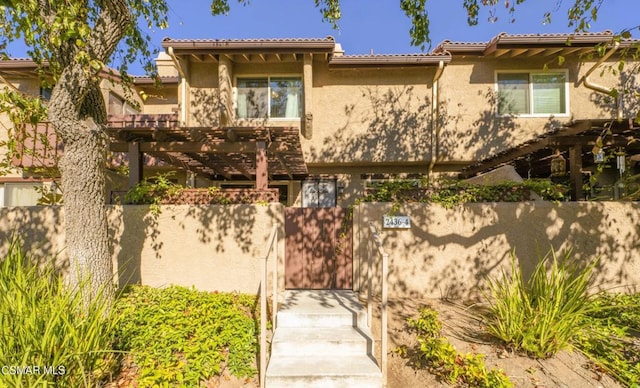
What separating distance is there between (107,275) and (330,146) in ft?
21.1

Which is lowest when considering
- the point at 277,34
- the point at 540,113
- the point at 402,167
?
the point at 402,167

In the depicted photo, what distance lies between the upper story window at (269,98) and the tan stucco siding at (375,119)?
0.74 meters

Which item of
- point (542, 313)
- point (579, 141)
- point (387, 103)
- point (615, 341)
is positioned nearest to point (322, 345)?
point (542, 313)

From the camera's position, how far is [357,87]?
9477 mm

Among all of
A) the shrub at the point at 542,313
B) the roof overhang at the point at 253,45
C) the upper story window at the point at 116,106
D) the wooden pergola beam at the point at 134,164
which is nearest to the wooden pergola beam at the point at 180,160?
the wooden pergola beam at the point at 134,164

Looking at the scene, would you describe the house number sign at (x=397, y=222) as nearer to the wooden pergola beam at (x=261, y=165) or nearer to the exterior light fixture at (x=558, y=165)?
the wooden pergola beam at (x=261, y=165)

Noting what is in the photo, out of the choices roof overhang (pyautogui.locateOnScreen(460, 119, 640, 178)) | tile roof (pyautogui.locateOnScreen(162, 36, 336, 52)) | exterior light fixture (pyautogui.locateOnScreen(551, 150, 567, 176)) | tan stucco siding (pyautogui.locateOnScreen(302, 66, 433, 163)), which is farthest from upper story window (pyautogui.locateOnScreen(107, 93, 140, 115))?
exterior light fixture (pyautogui.locateOnScreen(551, 150, 567, 176))

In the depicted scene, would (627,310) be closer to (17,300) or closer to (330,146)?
(330,146)

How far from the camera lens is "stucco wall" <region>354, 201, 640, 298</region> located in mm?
5719

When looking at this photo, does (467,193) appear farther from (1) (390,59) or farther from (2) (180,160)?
(2) (180,160)

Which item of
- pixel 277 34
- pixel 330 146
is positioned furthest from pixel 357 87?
pixel 277 34

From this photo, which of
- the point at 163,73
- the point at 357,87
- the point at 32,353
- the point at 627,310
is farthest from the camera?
the point at 163,73

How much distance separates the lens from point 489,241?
5.77 meters

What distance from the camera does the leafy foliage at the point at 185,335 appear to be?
3.86 meters
